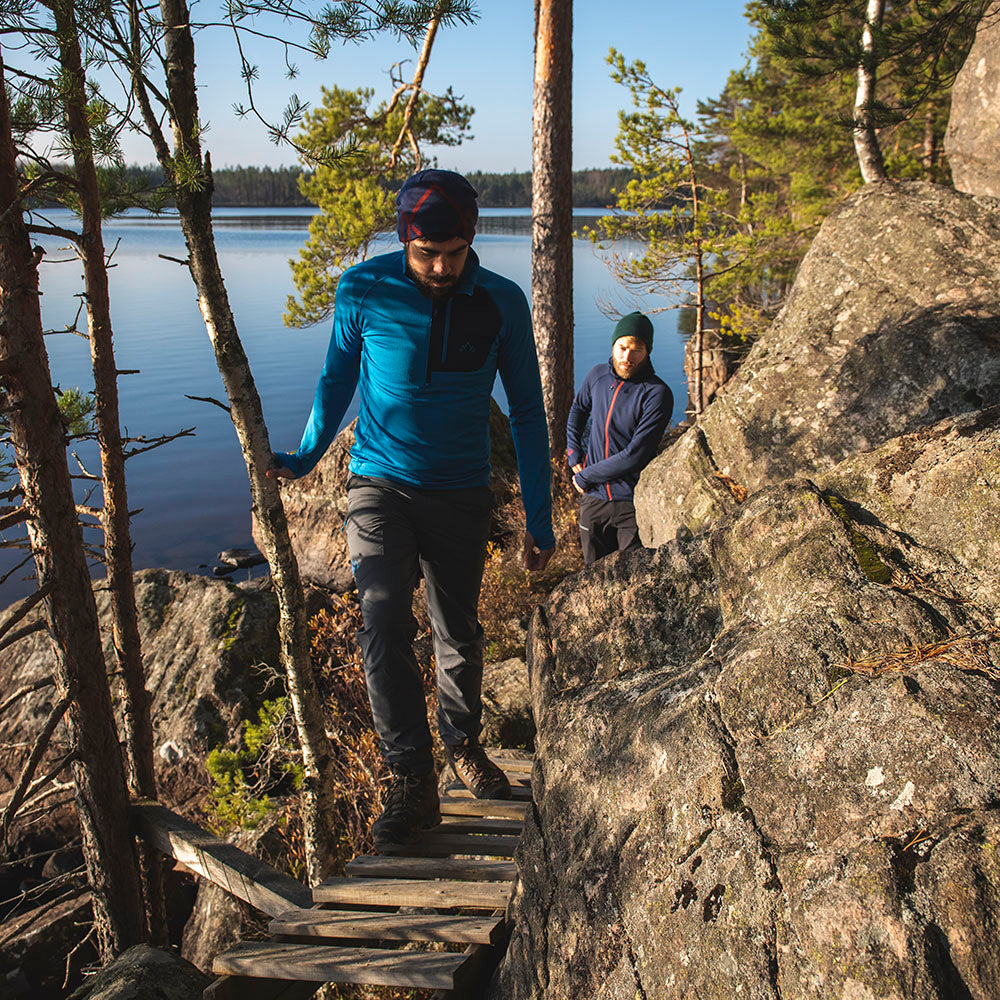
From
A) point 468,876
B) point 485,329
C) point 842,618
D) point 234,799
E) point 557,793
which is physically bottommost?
point 234,799

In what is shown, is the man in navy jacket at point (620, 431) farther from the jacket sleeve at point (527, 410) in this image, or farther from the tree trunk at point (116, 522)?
the tree trunk at point (116, 522)

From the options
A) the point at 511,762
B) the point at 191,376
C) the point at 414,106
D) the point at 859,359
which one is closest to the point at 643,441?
the point at 859,359

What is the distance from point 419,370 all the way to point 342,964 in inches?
90.0

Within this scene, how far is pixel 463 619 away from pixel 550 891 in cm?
150

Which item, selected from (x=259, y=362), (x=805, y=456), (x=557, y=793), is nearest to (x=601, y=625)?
(x=557, y=793)

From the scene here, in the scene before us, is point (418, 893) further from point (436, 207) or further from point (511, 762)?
point (436, 207)

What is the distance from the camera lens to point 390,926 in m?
3.09

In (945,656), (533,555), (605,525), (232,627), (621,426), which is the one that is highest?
(945,656)

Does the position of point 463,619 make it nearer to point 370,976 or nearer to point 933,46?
point 370,976

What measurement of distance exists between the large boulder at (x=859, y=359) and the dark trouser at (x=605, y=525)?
243 millimetres

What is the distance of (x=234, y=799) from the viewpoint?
7180 mm

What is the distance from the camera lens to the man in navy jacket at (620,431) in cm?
601

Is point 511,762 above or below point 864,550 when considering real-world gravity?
below

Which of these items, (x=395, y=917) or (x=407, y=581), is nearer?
(x=395, y=917)
